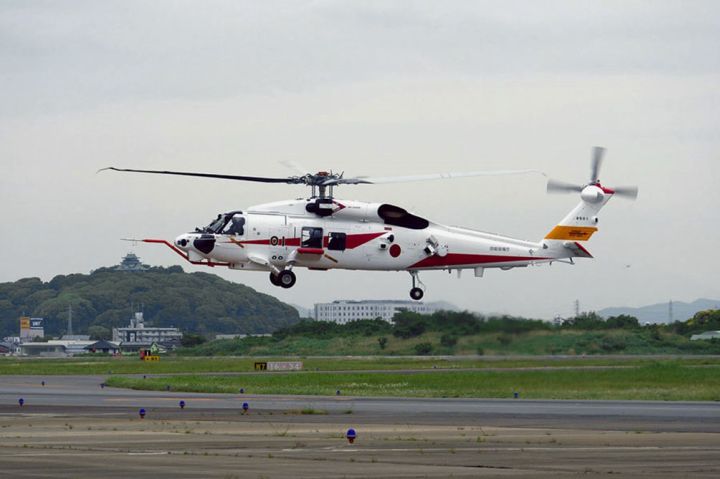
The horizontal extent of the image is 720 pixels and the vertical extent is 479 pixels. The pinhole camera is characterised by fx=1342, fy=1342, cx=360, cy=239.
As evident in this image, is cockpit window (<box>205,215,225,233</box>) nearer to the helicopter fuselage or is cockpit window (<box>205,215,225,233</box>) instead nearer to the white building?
the helicopter fuselage

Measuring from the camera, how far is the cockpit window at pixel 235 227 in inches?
2331

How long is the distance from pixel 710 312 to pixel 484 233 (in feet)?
157

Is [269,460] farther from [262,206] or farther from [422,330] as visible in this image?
[422,330]

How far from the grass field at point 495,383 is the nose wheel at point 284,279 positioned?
15.8ft

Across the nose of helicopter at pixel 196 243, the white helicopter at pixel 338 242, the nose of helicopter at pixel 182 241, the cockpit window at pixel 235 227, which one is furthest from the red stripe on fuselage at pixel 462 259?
the nose of helicopter at pixel 182 241

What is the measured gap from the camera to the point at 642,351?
272 ft

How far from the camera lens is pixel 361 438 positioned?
34000mm

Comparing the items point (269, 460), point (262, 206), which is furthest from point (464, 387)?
point (269, 460)

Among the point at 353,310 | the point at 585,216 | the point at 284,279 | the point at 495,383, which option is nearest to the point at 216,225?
the point at 284,279

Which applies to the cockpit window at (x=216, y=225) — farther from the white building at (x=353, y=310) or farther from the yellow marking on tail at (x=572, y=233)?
the white building at (x=353, y=310)

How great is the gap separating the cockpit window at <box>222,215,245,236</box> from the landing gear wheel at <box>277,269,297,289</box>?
252cm

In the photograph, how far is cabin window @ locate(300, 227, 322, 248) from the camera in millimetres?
58969

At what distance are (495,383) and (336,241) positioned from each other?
37.5ft

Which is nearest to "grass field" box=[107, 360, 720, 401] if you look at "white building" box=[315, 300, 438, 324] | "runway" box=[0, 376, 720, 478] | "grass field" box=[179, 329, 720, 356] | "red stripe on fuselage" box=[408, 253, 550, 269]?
"grass field" box=[179, 329, 720, 356]
